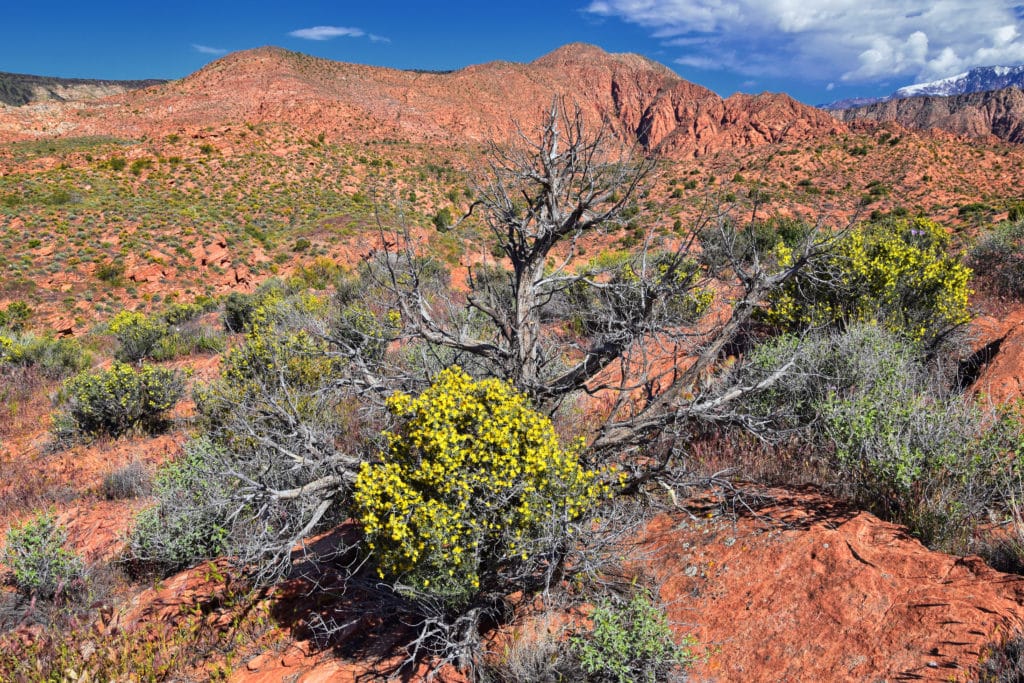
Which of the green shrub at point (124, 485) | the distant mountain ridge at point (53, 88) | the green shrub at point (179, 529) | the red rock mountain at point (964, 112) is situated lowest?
the green shrub at point (124, 485)

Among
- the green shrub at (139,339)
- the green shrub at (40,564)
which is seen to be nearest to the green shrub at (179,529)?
the green shrub at (40,564)

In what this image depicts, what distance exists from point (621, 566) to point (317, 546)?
287 centimetres

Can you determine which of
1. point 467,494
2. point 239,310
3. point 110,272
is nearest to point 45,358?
point 239,310

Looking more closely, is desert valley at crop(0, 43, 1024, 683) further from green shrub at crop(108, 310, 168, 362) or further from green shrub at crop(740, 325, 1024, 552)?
green shrub at crop(108, 310, 168, 362)

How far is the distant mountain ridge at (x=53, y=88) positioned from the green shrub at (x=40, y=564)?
455 feet

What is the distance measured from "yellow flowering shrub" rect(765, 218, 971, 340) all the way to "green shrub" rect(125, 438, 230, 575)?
7022 mm

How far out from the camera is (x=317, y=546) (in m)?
4.99

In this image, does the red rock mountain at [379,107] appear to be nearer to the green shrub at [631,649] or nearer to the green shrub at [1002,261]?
the green shrub at [1002,261]

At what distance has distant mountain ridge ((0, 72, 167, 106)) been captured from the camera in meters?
111

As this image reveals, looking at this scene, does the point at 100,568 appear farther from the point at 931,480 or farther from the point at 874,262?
the point at 874,262

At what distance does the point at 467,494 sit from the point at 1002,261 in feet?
36.3

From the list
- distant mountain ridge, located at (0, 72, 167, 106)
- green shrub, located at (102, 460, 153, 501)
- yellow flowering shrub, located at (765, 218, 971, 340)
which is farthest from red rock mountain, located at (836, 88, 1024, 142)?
distant mountain ridge, located at (0, 72, 167, 106)

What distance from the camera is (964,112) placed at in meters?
115

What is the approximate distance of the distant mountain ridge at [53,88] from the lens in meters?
111
